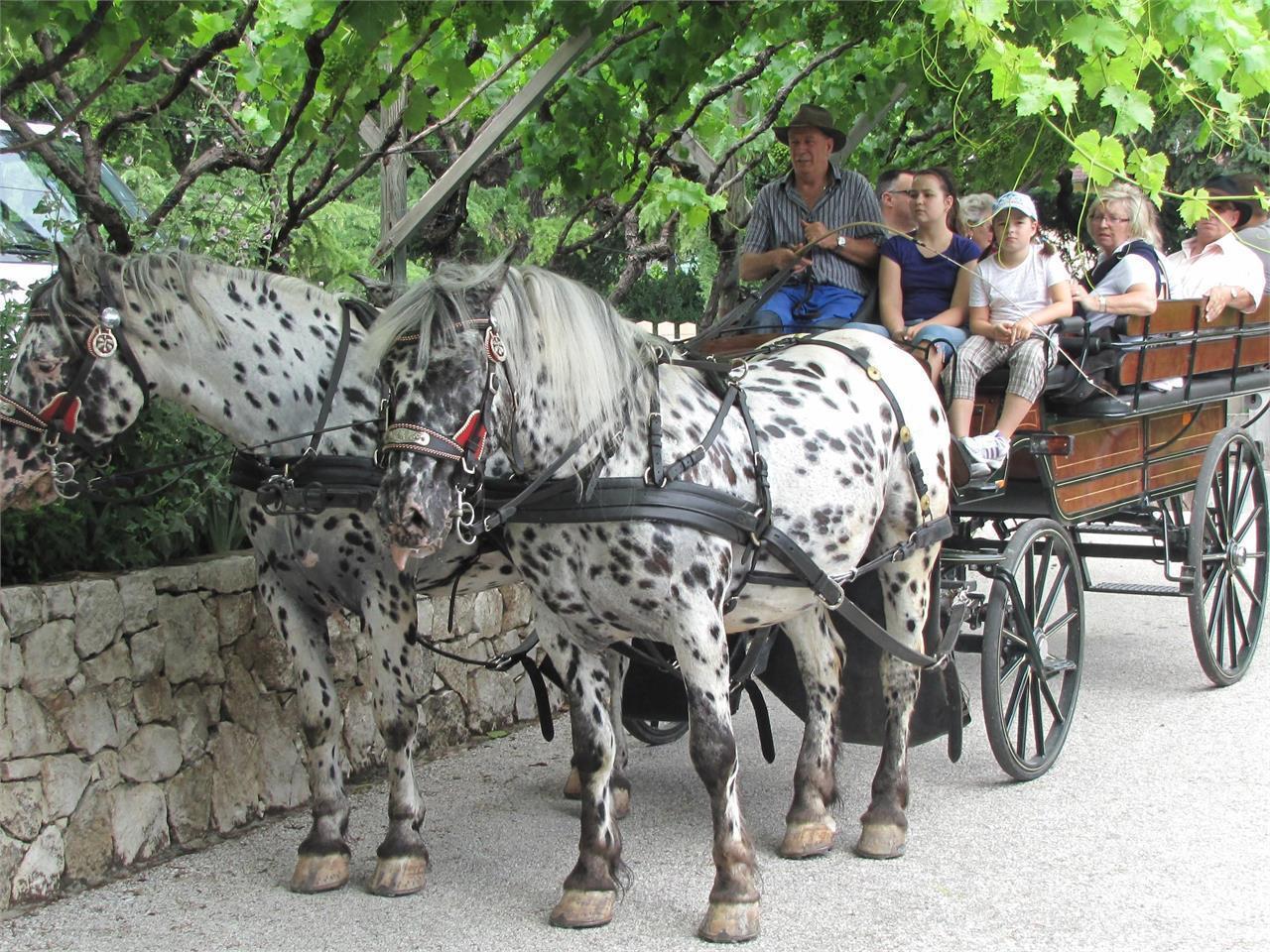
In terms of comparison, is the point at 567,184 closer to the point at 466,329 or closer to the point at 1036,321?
the point at 1036,321

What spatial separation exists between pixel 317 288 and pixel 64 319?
0.81 m

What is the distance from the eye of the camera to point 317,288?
168 inches

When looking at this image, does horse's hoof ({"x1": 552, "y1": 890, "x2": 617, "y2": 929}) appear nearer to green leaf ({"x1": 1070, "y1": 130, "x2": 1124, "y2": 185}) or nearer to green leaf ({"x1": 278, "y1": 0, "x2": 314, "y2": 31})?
green leaf ({"x1": 1070, "y1": 130, "x2": 1124, "y2": 185})

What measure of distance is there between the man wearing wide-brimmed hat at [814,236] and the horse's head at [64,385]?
108 inches

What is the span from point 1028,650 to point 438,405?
292 centimetres

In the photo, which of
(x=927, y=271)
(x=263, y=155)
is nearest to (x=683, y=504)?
(x=927, y=271)

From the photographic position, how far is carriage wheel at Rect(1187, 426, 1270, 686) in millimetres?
6242

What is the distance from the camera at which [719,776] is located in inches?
147

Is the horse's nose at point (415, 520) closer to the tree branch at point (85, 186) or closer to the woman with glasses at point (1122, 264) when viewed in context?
the tree branch at point (85, 186)

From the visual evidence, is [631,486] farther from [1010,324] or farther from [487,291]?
[1010,324]

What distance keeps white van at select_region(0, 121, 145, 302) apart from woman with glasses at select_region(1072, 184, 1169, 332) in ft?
12.9

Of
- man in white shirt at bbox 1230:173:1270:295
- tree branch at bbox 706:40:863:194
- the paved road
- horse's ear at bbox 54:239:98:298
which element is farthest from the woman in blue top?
horse's ear at bbox 54:239:98:298

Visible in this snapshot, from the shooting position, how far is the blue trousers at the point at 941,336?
5.11 meters

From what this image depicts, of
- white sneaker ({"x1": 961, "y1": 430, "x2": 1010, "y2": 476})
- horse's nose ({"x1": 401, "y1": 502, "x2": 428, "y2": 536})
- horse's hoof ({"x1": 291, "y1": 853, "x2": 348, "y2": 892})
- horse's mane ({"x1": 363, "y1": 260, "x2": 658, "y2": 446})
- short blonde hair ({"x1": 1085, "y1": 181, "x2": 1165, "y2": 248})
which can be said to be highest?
short blonde hair ({"x1": 1085, "y1": 181, "x2": 1165, "y2": 248})
